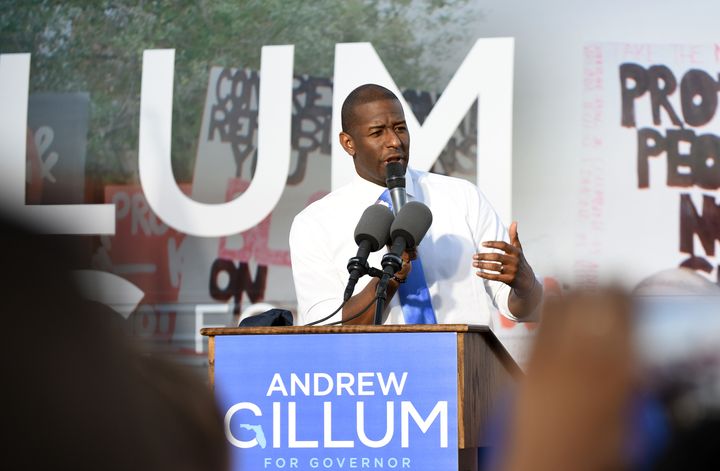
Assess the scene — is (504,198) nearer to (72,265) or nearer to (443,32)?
(443,32)

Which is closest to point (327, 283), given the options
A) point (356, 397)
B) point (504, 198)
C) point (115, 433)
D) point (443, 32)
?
point (356, 397)

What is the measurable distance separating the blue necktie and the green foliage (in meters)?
2.30

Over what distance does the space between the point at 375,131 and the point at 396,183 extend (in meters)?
0.43

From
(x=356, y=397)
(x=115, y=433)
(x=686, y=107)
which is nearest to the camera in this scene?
(x=115, y=433)

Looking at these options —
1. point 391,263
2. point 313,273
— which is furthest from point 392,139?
point 391,263

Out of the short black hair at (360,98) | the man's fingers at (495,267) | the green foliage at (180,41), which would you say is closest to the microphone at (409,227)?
the man's fingers at (495,267)

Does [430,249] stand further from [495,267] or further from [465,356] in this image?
[465,356]

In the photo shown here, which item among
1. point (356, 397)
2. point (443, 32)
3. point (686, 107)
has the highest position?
point (443, 32)

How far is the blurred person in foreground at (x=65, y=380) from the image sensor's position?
511mm

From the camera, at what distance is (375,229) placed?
3.07 metres

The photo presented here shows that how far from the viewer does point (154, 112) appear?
19.3 ft

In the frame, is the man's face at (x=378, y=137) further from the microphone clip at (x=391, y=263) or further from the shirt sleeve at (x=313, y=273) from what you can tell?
the microphone clip at (x=391, y=263)

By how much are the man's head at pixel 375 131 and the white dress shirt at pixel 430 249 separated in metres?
0.08

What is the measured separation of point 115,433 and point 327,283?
120 inches
